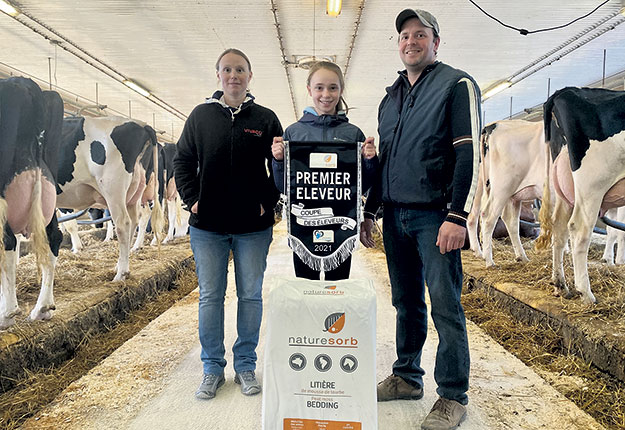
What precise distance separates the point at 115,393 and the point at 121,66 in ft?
26.3

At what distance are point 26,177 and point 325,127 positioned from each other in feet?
7.14

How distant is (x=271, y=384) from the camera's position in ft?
5.11

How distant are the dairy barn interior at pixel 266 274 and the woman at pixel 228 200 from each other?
248 millimetres

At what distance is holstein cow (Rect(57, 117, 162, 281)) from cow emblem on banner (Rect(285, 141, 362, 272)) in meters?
3.25

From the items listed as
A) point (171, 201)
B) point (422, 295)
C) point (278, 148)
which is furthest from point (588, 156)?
point (171, 201)

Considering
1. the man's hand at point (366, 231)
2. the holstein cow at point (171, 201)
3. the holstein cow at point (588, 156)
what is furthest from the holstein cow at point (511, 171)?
the holstein cow at point (171, 201)

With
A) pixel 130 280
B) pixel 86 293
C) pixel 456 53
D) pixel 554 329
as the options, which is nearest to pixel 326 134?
pixel 554 329

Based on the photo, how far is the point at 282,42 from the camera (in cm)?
733

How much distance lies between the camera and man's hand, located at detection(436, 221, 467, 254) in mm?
1794

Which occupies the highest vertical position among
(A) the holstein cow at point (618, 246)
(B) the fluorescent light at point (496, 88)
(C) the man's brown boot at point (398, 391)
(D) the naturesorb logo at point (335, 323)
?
(B) the fluorescent light at point (496, 88)

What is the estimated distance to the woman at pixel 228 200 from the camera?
7.38ft

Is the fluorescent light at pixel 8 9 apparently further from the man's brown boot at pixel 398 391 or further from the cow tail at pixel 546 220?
the cow tail at pixel 546 220

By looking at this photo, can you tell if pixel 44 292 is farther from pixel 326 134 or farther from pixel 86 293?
pixel 326 134

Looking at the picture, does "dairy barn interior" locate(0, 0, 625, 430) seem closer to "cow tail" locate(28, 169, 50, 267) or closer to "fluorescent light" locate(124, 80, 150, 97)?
"fluorescent light" locate(124, 80, 150, 97)
